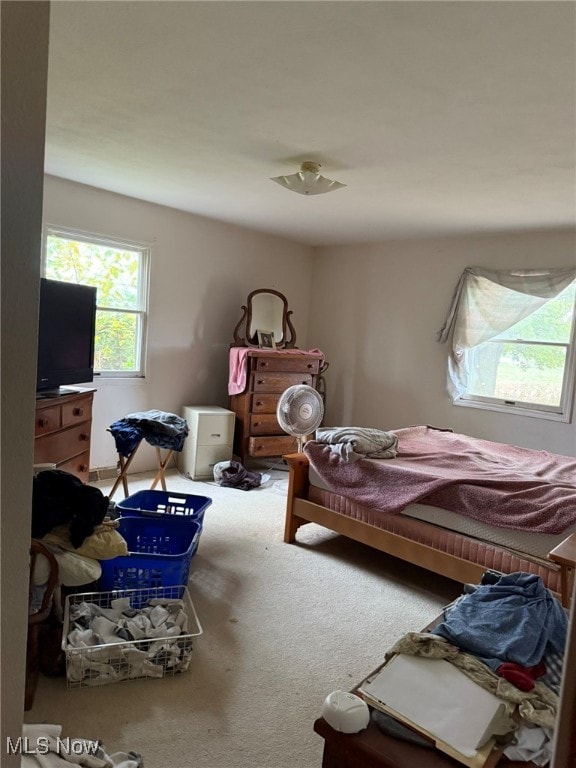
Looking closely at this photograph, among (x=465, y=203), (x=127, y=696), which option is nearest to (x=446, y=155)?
(x=465, y=203)

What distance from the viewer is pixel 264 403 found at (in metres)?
4.50

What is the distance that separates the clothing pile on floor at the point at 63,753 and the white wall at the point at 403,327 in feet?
12.1

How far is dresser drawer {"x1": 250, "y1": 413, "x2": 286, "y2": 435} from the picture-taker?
446cm

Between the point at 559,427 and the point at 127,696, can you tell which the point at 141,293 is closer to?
the point at 127,696

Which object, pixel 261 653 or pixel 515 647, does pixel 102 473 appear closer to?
pixel 261 653

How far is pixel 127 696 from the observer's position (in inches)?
68.6

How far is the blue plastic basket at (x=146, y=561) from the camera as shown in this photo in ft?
6.93

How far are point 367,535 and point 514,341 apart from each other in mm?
2392

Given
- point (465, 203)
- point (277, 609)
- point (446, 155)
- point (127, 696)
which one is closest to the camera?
point (127, 696)

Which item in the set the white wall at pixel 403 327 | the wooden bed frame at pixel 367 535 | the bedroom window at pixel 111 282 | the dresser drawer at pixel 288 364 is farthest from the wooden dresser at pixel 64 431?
the white wall at pixel 403 327

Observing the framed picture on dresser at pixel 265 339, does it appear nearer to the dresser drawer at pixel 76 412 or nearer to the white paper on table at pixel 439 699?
the dresser drawer at pixel 76 412

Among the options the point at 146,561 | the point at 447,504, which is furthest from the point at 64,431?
the point at 447,504

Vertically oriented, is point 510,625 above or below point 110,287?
below

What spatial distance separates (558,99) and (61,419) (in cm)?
272
